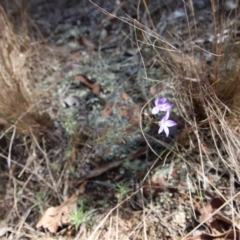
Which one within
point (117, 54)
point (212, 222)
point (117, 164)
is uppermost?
point (117, 54)

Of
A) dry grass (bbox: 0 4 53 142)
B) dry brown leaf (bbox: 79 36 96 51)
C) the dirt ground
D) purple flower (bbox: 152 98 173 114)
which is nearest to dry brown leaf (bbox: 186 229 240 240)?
the dirt ground

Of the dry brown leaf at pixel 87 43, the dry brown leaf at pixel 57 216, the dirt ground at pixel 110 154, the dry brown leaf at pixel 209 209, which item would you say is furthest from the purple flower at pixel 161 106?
the dry brown leaf at pixel 87 43

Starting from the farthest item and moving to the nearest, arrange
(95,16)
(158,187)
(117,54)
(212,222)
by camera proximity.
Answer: (95,16) < (117,54) < (158,187) < (212,222)

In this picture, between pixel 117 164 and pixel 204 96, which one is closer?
pixel 204 96

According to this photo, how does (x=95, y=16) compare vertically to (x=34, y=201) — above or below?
above

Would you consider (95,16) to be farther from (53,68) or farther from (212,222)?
(212,222)

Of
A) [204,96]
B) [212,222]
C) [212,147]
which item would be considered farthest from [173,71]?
[212,222]

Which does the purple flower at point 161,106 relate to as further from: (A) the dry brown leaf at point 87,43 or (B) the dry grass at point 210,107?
(A) the dry brown leaf at point 87,43

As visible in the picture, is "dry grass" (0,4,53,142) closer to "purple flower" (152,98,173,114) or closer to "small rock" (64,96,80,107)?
"small rock" (64,96,80,107)
